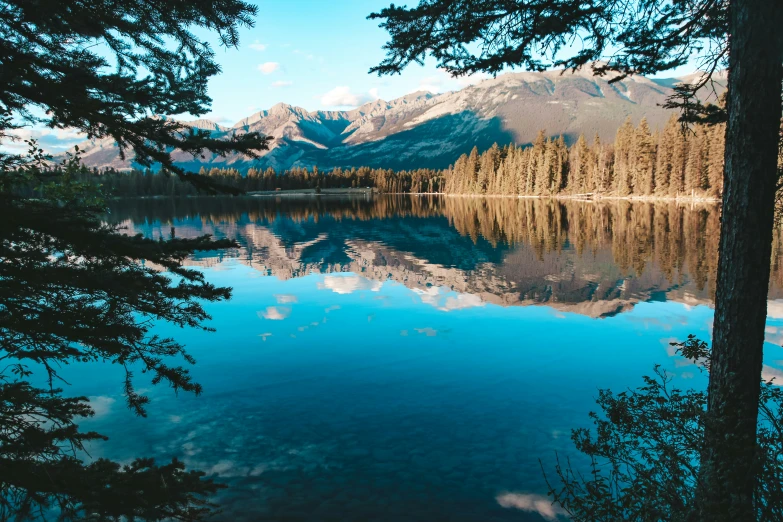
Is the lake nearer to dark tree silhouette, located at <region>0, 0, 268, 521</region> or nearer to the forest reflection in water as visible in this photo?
the forest reflection in water

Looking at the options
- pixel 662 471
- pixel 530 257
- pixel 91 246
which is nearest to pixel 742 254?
pixel 662 471

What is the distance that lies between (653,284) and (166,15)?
2484cm

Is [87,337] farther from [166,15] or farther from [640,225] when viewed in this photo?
[640,225]

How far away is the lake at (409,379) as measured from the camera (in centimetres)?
798

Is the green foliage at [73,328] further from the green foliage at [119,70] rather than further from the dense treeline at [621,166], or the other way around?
the dense treeline at [621,166]

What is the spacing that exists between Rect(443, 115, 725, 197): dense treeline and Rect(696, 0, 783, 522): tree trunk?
226 feet

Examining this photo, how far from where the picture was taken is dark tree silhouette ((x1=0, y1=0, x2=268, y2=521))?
4.67 metres

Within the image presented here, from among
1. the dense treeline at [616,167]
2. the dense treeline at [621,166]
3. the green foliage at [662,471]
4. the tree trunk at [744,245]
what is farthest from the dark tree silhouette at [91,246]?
the dense treeline at [621,166]

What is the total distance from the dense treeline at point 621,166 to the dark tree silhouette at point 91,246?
7263 cm

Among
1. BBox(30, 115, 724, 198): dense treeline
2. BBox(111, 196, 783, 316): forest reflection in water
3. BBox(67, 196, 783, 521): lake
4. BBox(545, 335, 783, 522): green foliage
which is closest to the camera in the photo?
BBox(545, 335, 783, 522): green foliage

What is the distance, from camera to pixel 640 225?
47438 millimetres

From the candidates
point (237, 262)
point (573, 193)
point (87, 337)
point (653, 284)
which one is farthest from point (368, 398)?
point (573, 193)

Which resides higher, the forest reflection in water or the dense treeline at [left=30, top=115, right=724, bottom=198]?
the dense treeline at [left=30, top=115, right=724, bottom=198]

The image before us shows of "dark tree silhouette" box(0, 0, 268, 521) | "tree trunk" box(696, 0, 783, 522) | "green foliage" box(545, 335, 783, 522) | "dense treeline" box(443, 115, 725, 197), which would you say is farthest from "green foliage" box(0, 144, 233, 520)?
"dense treeline" box(443, 115, 725, 197)
